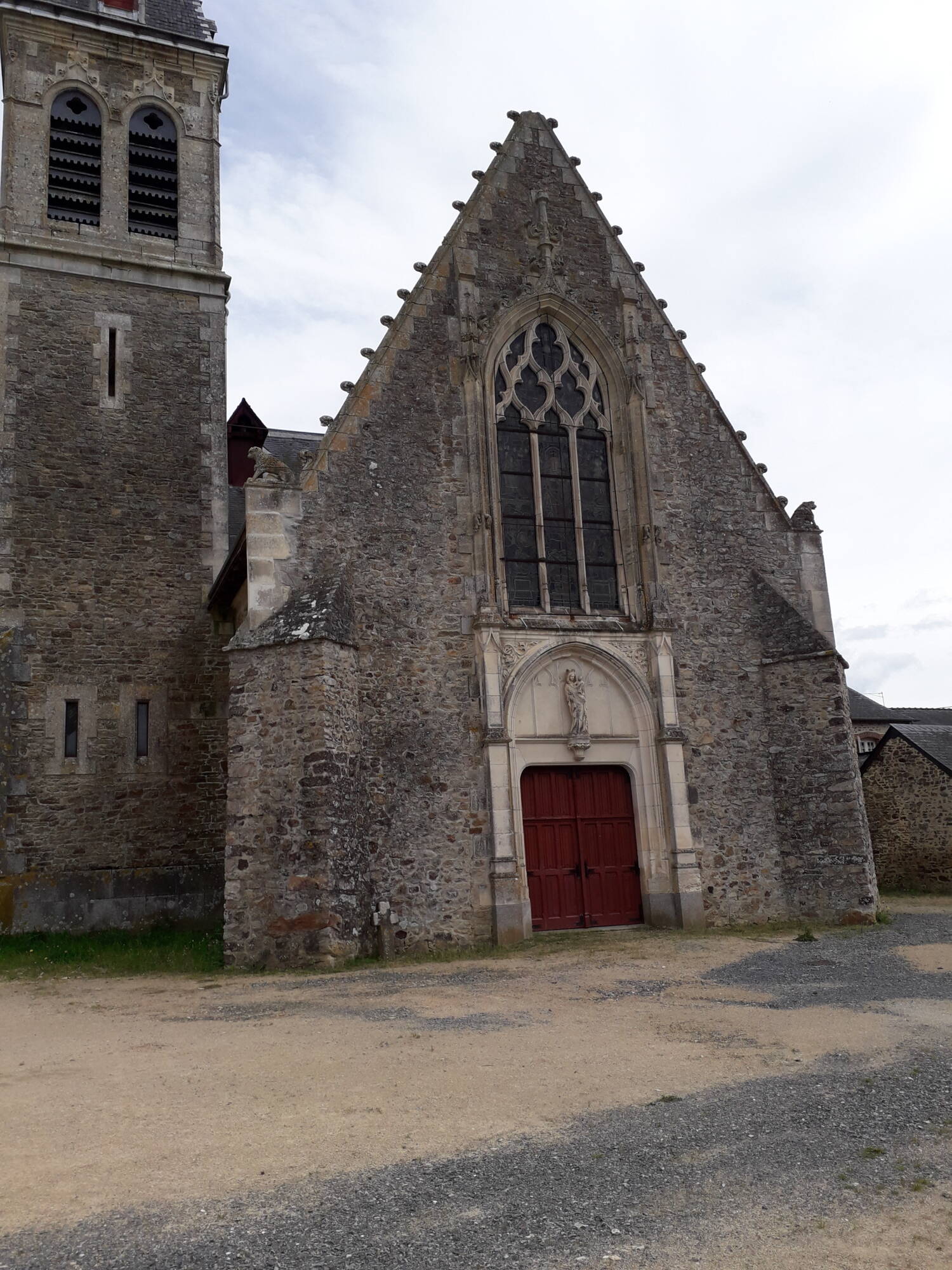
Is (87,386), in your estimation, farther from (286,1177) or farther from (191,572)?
(286,1177)

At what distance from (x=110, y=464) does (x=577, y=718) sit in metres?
8.20

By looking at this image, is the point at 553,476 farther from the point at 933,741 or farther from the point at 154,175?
the point at 933,741

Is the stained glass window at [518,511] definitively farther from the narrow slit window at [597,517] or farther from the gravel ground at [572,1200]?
the gravel ground at [572,1200]

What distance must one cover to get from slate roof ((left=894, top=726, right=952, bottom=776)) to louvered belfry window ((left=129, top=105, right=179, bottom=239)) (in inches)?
649

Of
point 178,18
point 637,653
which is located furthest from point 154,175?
point 637,653

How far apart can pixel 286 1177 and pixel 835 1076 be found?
2998 millimetres

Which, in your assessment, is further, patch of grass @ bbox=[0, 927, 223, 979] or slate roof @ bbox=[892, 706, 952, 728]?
slate roof @ bbox=[892, 706, 952, 728]

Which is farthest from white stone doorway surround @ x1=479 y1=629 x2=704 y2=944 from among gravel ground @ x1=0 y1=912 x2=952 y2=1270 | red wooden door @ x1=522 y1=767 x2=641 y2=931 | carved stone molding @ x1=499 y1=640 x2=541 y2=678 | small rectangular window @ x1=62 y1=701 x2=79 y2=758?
gravel ground @ x1=0 y1=912 x2=952 y2=1270

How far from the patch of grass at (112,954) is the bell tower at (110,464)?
0.40m

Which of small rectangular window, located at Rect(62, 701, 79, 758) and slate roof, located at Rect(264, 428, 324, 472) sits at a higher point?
slate roof, located at Rect(264, 428, 324, 472)

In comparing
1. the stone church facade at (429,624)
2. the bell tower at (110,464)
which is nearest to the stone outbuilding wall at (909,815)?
the stone church facade at (429,624)

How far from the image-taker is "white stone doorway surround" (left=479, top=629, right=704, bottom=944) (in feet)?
37.8

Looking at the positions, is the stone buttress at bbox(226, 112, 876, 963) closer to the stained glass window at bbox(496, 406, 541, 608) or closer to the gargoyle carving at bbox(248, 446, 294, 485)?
the stained glass window at bbox(496, 406, 541, 608)

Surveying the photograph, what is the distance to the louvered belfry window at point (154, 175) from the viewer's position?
1617cm
